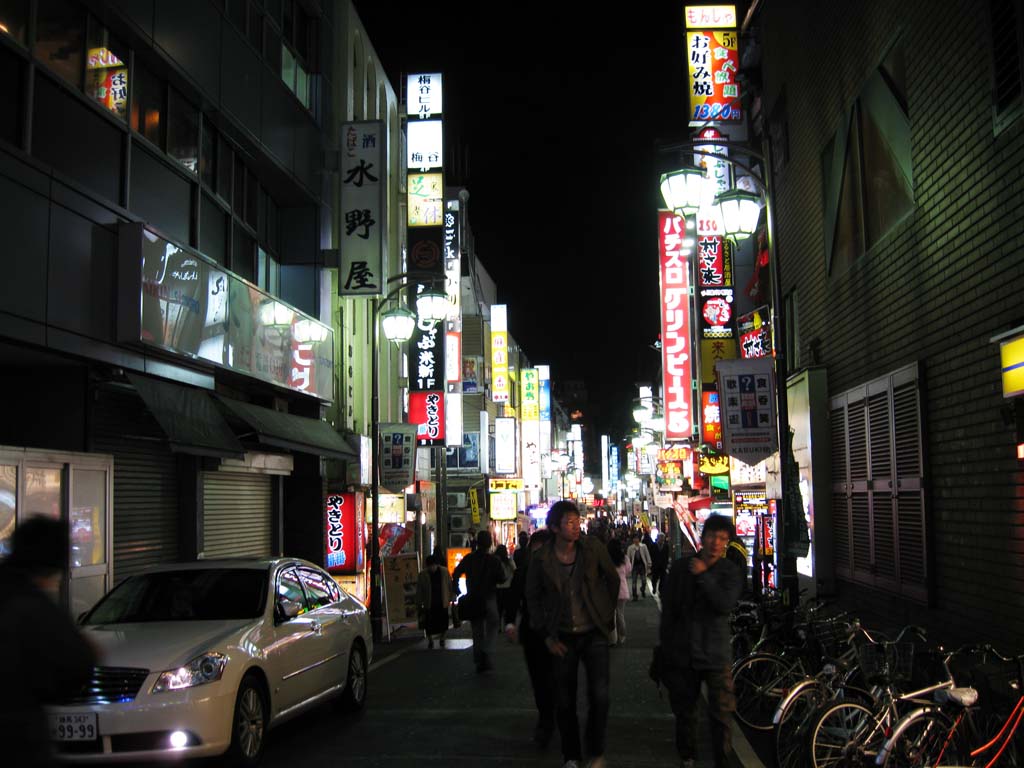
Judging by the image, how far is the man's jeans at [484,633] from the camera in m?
14.1

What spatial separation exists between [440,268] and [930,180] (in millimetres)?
17035

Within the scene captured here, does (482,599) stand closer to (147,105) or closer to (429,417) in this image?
(147,105)

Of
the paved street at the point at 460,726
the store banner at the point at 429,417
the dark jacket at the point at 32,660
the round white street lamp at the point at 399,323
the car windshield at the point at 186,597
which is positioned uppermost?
the round white street lamp at the point at 399,323

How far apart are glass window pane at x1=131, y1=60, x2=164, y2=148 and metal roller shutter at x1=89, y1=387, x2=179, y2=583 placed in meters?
3.82

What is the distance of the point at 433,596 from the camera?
56.1 ft

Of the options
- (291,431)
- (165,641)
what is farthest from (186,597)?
(291,431)

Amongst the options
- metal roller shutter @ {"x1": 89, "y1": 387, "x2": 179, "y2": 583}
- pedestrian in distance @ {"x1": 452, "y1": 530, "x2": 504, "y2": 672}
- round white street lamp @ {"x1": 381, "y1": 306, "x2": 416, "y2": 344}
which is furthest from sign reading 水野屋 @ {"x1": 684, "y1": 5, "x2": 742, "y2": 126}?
metal roller shutter @ {"x1": 89, "y1": 387, "x2": 179, "y2": 583}

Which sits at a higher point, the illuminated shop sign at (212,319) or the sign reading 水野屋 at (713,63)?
the sign reading 水野屋 at (713,63)

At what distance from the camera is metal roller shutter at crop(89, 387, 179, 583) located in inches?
533

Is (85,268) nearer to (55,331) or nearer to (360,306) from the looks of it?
(55,331)

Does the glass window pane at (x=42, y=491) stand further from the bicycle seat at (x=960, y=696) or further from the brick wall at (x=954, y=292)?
the brick wall at (x=954, y=292)

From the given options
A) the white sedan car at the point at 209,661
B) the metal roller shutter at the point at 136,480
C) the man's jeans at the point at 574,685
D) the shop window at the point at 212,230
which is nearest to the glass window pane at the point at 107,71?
the shop window at the point at 212,230

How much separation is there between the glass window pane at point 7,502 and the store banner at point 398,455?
41.8 feet

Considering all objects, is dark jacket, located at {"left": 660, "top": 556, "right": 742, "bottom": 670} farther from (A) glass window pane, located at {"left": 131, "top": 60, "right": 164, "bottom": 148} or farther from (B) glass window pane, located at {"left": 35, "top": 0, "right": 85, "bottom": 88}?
(A) glass window pane, located at {"left": 131, "top": 60, "right": 164, "bottom": 148}
